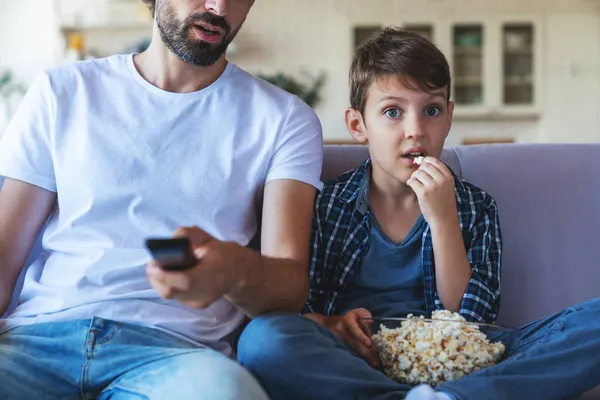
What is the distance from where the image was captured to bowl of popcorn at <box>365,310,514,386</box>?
44.2 inches

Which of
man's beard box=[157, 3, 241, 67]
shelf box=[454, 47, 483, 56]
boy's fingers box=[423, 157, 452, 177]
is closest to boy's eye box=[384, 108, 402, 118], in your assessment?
boy's fingers box=[423, 157, 452, 177]

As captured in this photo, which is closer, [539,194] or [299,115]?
[299,115]

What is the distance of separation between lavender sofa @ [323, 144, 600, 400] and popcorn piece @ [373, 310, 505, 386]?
0.42 meters

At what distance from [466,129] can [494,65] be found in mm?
578

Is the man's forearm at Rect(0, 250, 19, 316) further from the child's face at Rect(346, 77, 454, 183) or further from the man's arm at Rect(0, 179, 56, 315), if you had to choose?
the child's face at Rect(346, 77, 454, 183)

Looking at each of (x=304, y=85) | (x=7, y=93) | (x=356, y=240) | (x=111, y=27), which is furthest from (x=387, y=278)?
(x=111, y=27)

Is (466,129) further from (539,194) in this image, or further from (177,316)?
(177,316)

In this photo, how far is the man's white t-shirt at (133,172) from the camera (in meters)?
1.16

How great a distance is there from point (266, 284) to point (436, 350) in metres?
0.29

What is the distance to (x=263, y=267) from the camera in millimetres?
1008

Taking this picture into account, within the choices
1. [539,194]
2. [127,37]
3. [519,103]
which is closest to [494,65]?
[519,103]

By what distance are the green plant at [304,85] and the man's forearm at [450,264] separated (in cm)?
383

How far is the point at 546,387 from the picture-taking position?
1087 millimetres

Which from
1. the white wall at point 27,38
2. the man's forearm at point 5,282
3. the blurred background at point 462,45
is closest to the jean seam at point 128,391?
the man's forearm at point 5,282
